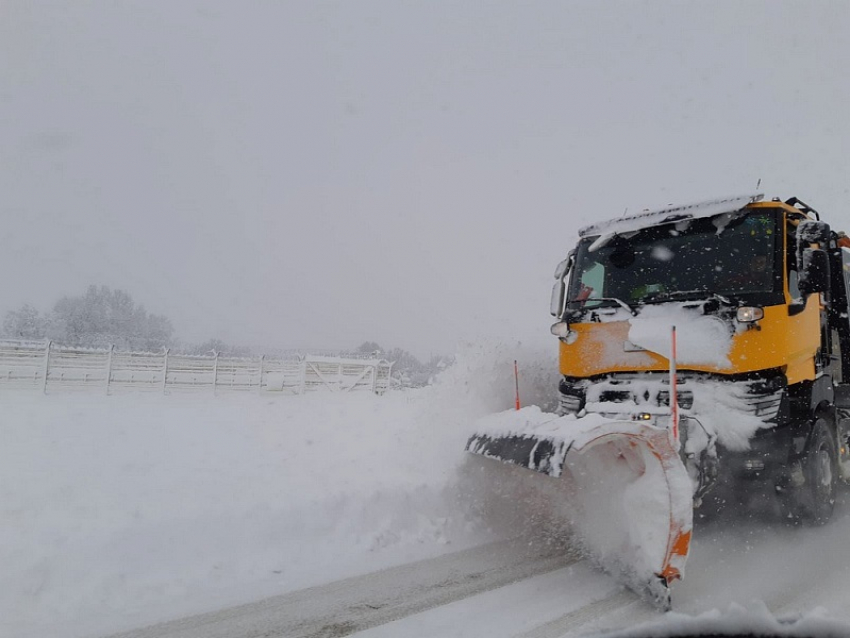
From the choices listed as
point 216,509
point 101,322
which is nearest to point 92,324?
point 101,322

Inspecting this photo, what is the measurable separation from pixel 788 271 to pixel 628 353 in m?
1.48

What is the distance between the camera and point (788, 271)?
4.86 metres

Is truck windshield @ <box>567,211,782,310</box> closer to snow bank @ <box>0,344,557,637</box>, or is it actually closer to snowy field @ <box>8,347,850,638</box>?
snowy field @ <box>8,347,850,638</box>

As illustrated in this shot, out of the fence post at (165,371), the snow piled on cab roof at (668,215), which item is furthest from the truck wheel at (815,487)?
the fence post at (165,371)

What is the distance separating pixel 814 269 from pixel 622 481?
249cm

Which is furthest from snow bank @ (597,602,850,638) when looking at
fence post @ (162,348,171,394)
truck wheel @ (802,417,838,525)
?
fence post @ (162,348,171,394)

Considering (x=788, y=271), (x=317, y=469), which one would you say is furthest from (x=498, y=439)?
(x=317, y=469)

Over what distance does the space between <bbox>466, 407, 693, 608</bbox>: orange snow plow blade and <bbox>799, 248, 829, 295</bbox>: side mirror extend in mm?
2103

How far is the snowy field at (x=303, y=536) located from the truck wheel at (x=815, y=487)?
0.25 metres

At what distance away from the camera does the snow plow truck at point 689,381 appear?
3693 mm

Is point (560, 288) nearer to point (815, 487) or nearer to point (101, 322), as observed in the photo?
point (815, 487)

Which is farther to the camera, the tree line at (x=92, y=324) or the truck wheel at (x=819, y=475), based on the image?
the tree line at (x=92, y=324)

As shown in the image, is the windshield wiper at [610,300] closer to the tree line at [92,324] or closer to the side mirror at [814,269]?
the side mirror at [814,269]

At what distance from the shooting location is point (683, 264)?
5293 mm
